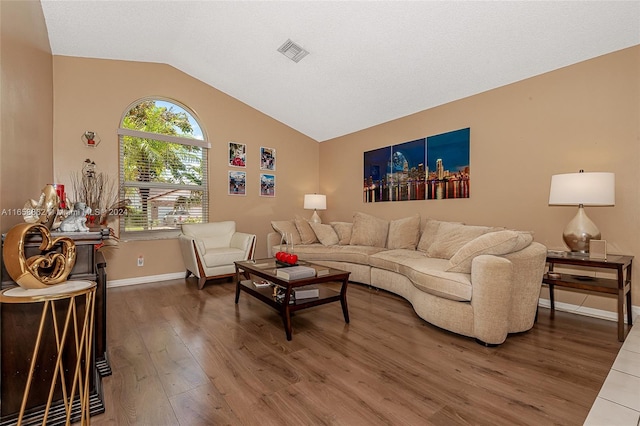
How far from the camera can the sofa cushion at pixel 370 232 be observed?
434 cm

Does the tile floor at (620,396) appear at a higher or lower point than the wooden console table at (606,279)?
lower

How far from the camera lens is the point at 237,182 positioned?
4.99m

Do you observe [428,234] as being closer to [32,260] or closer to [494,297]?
[494,297]

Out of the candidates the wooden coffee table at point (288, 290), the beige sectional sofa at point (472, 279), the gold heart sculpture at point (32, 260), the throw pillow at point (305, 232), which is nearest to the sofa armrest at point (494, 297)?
the beige sectional sofa at point (472, 279)

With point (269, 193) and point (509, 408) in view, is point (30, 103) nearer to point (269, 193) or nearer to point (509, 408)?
point (269, 193)

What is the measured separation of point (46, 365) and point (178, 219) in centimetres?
323

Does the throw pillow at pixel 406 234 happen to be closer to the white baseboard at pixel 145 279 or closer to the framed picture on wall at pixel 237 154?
the framed picture on wall at pixel 237 154

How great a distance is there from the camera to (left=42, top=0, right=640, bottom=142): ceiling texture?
2604 mm

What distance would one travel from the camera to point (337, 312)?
2984 millimetres

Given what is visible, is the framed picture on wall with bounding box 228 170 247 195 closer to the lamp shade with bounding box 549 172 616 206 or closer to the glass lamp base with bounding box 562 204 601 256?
the lamp shade with bounding box 549 172 616 206

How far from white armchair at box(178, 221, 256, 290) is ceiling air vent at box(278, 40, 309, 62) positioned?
2.36 m

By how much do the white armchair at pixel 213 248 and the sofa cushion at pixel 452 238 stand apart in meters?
2.39

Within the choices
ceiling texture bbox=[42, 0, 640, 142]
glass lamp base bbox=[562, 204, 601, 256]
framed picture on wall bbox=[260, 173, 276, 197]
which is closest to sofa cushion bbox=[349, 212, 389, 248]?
ceiling texture bbox=[42, 0, 640, 142]

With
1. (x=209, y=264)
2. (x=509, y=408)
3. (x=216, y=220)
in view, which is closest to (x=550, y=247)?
(x=509, y=408)
